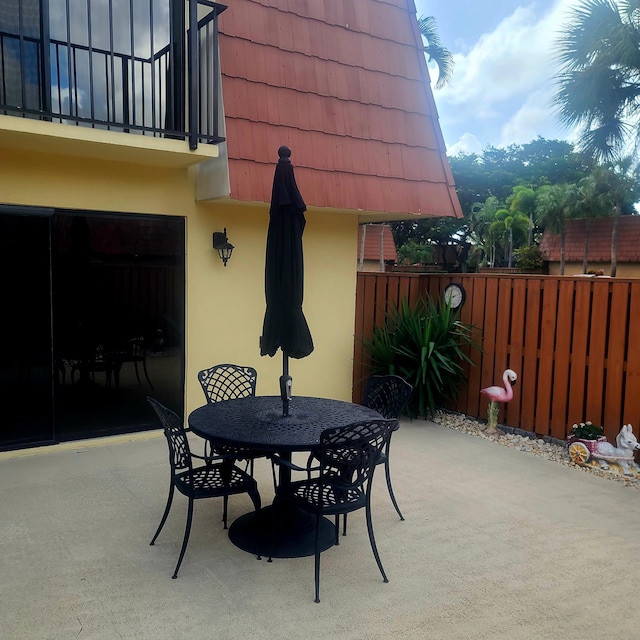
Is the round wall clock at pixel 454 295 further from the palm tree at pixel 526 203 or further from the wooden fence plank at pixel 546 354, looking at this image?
the palm tree at pixel 526 203

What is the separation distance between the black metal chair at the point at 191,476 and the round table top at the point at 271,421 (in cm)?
17

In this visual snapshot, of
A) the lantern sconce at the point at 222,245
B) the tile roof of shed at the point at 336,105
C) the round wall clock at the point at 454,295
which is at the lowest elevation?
the round wall clock at the point at 454,295

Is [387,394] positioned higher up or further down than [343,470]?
higher up

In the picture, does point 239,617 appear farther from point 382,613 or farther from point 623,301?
point 623,301

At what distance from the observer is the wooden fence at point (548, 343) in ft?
17.9

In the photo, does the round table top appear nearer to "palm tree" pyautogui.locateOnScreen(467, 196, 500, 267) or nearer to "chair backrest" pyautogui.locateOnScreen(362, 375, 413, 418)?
"chair backrest" pyautogui.locateOnScreen(362, 375, 413, 418)

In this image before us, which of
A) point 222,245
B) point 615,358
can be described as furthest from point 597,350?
point 222,245

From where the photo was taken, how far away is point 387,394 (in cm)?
452

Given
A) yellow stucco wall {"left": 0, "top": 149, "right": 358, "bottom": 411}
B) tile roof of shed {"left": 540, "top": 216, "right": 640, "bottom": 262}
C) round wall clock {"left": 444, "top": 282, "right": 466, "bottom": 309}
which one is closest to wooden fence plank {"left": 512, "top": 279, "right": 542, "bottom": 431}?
round wall clock {"left": 444, "top": 282, "right": 466, "bottom": 309}

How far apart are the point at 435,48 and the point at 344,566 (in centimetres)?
1878

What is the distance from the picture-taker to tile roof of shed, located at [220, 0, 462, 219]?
578cm

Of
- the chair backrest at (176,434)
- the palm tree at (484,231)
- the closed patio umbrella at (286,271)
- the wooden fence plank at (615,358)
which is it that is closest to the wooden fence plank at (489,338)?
the wooden fence plank at (615,358)

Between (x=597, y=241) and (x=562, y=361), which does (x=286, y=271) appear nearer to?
(x=562, y=361)

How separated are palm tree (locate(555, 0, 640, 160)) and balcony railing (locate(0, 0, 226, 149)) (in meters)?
8.29
